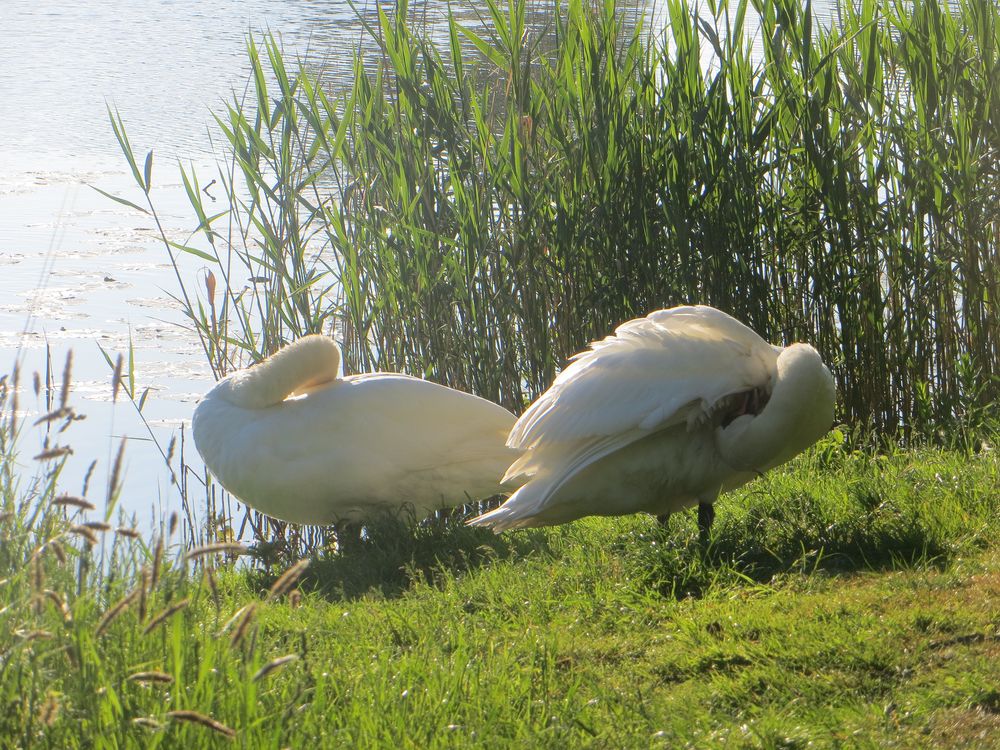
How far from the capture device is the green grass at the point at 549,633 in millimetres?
2391

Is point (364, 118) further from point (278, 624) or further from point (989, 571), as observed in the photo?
point (989, 571)

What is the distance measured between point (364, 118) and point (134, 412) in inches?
122

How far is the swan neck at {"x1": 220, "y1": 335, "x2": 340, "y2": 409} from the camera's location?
5465 millimetres

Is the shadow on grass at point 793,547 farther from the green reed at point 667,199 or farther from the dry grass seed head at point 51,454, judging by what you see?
the dry grass seed head at point 51,454

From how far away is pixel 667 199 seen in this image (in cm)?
589

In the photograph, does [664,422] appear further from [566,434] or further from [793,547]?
[793,547]

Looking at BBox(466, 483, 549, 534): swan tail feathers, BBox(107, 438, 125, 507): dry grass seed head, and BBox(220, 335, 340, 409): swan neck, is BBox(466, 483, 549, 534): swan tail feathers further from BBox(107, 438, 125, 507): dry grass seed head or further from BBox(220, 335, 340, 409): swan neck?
BBox(107, 438, 125, 507): dry grass seed head

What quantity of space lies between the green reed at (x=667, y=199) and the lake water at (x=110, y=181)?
0.70 m

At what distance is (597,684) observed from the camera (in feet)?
10.6

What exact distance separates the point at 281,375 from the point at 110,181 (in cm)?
660

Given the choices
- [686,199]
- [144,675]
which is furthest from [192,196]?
[144,675]

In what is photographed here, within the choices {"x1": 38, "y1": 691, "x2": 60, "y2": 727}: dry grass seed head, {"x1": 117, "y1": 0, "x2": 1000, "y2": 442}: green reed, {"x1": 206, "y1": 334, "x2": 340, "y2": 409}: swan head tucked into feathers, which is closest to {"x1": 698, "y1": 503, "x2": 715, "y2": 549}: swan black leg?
{"x1": 117, "y1": 0, "x2": 1000, "y2": 442}: green reed

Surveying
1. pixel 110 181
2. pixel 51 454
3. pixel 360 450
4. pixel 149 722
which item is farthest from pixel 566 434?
pixel 110 181

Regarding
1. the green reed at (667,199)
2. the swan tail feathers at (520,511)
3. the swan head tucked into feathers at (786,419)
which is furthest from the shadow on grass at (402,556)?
the green reed at (667,199)
